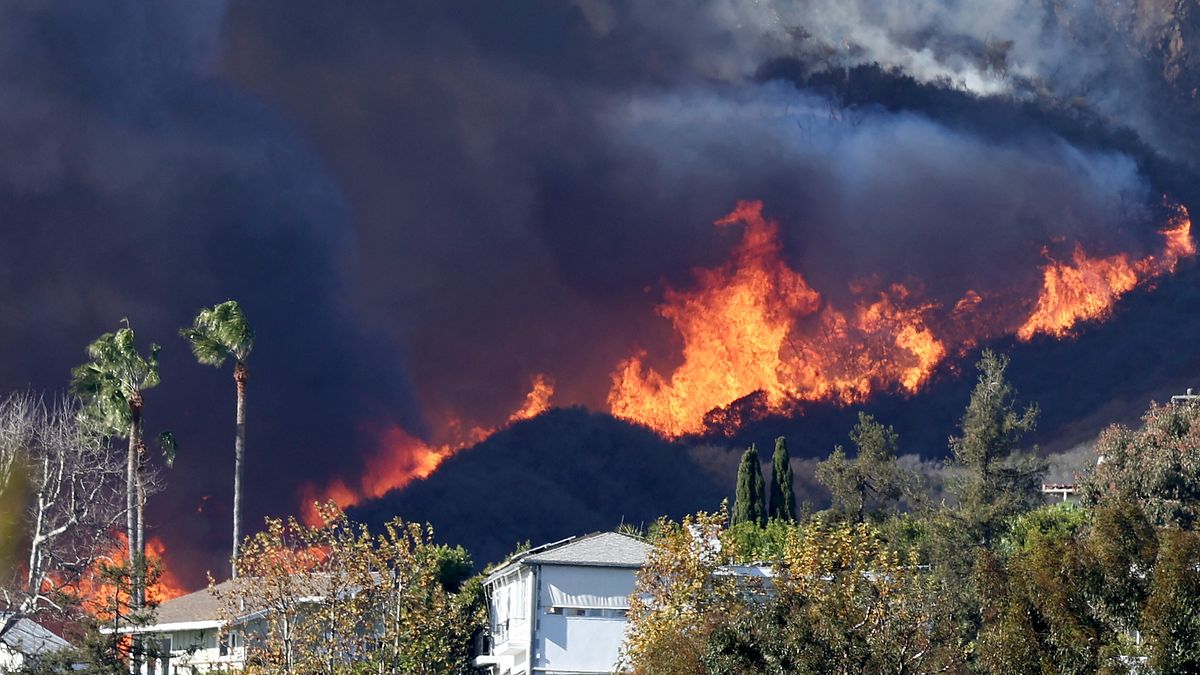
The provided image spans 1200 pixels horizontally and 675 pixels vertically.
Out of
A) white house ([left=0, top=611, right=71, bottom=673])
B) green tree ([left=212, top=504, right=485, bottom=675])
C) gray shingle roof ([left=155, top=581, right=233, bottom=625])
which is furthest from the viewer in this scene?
gray shingle roof ([left=155, top=581, right=233, bottom=625])

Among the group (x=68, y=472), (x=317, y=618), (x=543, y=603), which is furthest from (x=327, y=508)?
(x=543, y=603)

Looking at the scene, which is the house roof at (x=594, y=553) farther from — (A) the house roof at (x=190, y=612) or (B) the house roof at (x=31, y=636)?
(B) the house roof at (x=31, y=636)

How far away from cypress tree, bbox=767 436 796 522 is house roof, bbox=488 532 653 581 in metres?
27.9

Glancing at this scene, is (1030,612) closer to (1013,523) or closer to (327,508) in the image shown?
(327,508)

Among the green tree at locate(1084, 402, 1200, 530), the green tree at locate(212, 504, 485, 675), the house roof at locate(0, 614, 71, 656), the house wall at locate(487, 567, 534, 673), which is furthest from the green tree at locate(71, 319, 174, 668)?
the green tree at locate(1084, 402, 1200, 530)

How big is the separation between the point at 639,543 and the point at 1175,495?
23.6 meters

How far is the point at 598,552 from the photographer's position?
7356cm

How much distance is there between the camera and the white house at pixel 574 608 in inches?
2813

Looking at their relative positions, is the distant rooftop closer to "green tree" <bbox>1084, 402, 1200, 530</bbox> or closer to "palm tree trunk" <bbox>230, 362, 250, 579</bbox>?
"palm tree trunk" <bbox>230, 362, 250, 579</bbox>

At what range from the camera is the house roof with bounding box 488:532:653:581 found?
7212cm

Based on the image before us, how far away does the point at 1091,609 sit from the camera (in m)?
36.2

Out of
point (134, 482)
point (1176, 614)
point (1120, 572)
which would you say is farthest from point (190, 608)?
point (1176, 614)

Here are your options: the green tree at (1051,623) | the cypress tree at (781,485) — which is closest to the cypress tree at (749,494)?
the cypress tree at (781,485)

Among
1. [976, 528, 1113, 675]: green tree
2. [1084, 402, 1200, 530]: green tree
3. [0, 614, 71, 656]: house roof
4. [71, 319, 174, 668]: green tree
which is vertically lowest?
[976, 528, 1113, 675]: green tree
